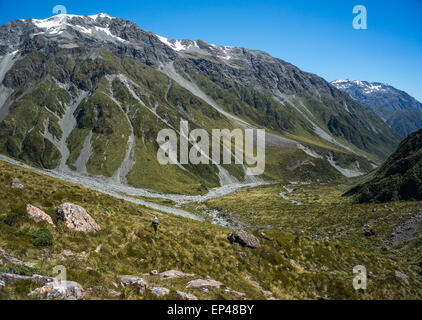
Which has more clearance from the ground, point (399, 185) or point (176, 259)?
point (399, 185)

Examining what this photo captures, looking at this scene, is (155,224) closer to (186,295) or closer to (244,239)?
(244,239)

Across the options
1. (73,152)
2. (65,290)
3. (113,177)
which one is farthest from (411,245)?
(73,152)

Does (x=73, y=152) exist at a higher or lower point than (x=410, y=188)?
higher

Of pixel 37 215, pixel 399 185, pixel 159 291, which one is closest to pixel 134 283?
pixel 159 291

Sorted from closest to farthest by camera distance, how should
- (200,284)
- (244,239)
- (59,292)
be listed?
(59,292) < (200,284) < (244,239)
